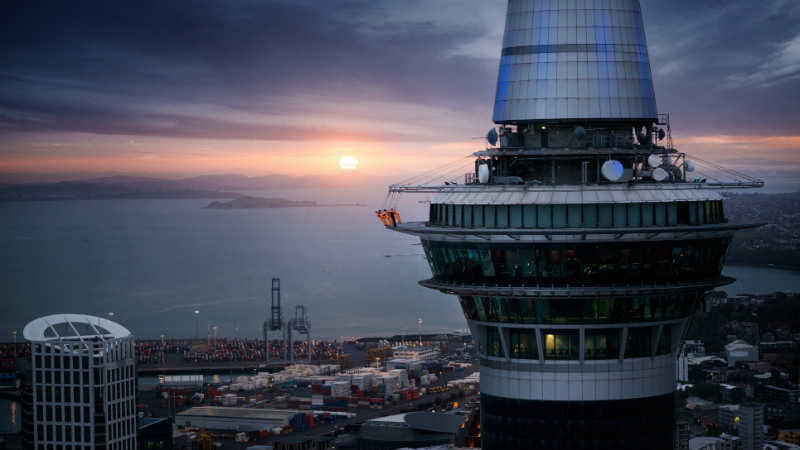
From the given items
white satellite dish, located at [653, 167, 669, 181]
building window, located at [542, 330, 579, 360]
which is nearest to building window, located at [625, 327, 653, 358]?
building window, located at [542, 330, 579, 360]

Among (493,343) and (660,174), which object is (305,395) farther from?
(660,174)

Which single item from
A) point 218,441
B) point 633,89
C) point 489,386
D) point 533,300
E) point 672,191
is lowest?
point 218,441

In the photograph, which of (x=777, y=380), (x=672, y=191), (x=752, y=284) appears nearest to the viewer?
(x=672, y=191)

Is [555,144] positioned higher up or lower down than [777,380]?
higher up

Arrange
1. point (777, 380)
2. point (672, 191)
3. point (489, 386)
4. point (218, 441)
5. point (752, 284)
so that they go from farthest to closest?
point (752, 284), point (777, 380), point (218, 441), point (489, 386), point (672, 191)

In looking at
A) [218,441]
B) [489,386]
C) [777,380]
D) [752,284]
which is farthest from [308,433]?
[489,386]

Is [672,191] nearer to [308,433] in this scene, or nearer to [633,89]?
[633,89]

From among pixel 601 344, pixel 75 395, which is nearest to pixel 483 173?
pixel 601 344

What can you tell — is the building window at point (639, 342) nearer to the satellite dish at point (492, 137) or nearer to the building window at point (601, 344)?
the building window at point (601, 344)
